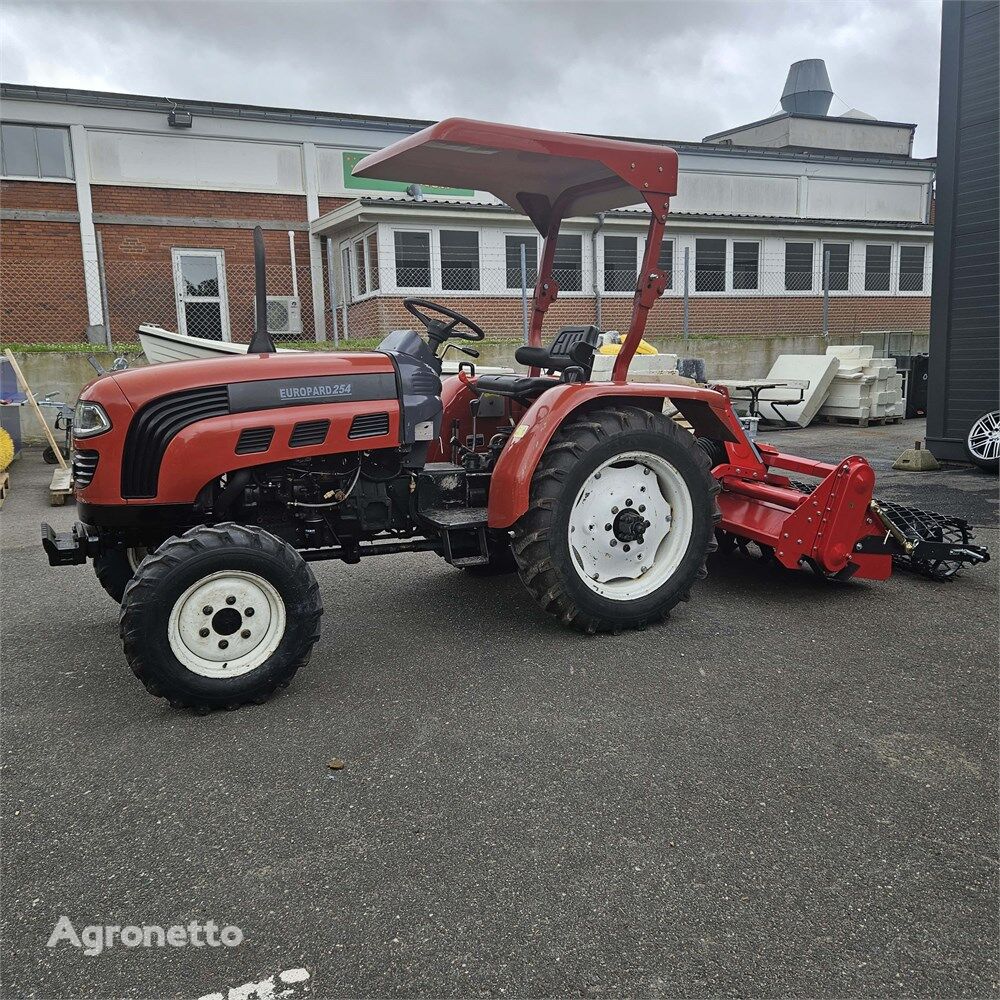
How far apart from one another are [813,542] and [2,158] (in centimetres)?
1891

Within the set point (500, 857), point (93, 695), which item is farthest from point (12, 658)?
point (500, 857)

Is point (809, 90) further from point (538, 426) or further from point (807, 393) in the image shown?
point (538, 426)

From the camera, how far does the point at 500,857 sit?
237 centimetres

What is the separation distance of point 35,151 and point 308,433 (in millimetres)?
18019

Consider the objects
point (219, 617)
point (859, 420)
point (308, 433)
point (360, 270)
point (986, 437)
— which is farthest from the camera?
point (360, 270)

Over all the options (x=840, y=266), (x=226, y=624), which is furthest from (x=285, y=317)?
(x=226, y=624)

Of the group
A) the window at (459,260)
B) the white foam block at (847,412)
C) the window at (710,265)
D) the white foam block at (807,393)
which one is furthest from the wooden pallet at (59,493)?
the window at (710,265)

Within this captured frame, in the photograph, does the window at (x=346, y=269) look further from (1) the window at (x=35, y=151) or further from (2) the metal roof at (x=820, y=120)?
(2) the metal roof at (x=820, y=120)

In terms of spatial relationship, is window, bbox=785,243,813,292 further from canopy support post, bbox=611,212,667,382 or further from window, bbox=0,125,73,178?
canopy support post, bbox=611,212,667,382

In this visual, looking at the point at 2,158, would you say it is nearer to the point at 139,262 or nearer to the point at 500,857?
the point at 139,262

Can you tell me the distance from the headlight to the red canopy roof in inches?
68.0

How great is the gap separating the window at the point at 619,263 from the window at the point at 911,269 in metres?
7.86

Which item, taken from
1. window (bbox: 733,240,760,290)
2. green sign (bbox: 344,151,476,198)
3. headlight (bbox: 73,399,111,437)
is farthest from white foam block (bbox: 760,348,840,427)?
headlight (bbox: 73,399,111,437)

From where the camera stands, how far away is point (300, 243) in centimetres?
1952
